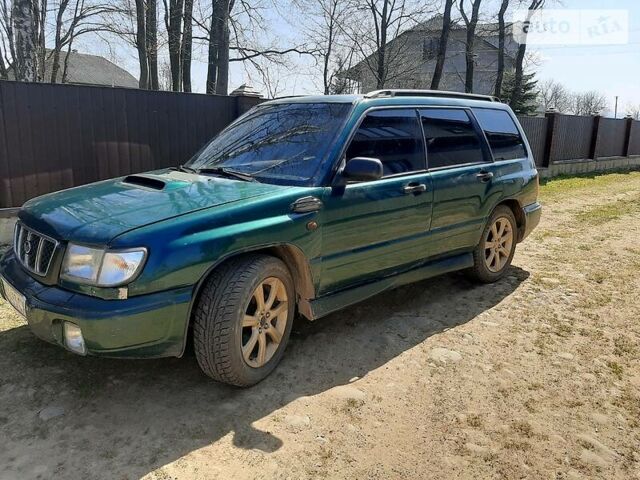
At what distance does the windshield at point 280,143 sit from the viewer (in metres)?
3.46

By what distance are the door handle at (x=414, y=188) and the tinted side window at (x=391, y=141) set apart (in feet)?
0.44

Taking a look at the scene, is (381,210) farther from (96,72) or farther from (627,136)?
(96,72)

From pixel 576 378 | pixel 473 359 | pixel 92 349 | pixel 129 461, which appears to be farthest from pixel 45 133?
pixel 576 378

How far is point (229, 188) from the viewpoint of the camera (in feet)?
10.5

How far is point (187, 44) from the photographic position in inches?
661

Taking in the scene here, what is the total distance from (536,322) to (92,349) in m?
3.44

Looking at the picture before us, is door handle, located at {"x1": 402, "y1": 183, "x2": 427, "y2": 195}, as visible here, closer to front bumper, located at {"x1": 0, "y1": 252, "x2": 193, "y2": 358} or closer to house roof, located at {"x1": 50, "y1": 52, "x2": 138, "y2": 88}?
front bumper, located at {"x1": 0, "y1": 252, "x2": 193, "y2": 358}

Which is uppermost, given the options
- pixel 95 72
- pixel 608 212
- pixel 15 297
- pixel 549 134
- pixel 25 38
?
pixel 95 72

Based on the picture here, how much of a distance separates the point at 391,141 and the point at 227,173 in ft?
4.20

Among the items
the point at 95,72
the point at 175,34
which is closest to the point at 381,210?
the point at 175,34

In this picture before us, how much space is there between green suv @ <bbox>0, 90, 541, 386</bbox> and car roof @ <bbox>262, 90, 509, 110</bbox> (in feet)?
0.06

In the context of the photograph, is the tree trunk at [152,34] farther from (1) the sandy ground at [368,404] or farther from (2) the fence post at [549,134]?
(1) the sandy ground at [368,404]

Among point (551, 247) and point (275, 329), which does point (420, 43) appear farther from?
point (275, 329)

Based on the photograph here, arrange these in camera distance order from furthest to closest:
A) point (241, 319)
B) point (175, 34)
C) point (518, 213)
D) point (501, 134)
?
point (175, 34)
point (518, 213)
point (501, 134)
point (241, 319)
